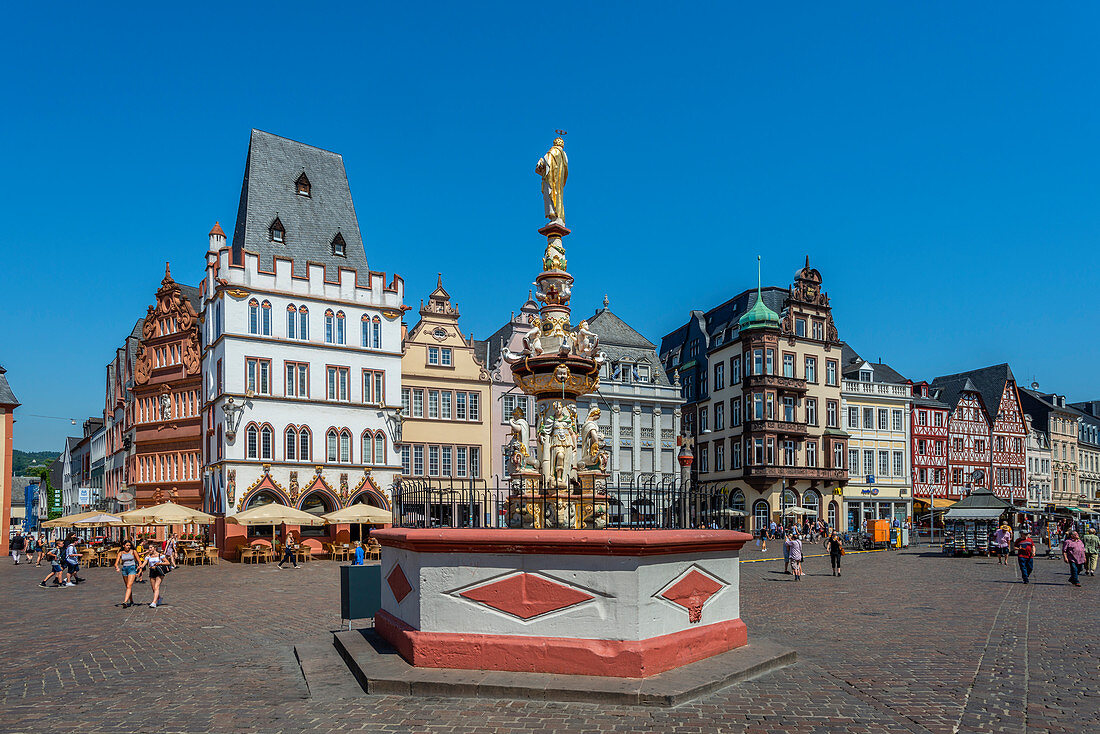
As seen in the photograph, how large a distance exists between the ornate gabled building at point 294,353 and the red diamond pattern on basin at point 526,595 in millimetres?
34303

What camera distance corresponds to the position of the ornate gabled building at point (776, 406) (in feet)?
196

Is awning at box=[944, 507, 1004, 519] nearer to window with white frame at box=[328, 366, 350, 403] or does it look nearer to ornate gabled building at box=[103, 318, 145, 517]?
window with white frame at box=[328, 366, 350, 403]

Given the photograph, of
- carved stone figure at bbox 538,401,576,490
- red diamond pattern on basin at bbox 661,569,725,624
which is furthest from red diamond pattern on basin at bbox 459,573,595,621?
Result: carved stone figure at bbox 538,401,576,490

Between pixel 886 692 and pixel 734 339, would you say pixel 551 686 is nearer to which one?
pixel 886 692

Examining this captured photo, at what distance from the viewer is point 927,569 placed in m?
31.7

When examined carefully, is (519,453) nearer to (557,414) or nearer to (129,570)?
(557,414)

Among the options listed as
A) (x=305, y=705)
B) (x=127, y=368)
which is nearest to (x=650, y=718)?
(x=305, y=705)

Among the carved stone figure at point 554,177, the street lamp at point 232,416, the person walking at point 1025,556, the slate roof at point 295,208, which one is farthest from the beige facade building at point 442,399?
the carved stone figure at point 554,177

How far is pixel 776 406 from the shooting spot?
59938 millimetres

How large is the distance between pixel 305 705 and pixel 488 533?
268 cm

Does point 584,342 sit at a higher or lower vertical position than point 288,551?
higher

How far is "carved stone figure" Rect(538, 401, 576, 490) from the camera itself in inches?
590

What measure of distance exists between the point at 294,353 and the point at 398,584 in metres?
34.6

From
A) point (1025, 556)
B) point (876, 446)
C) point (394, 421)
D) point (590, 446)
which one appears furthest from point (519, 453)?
point (876, 446)
